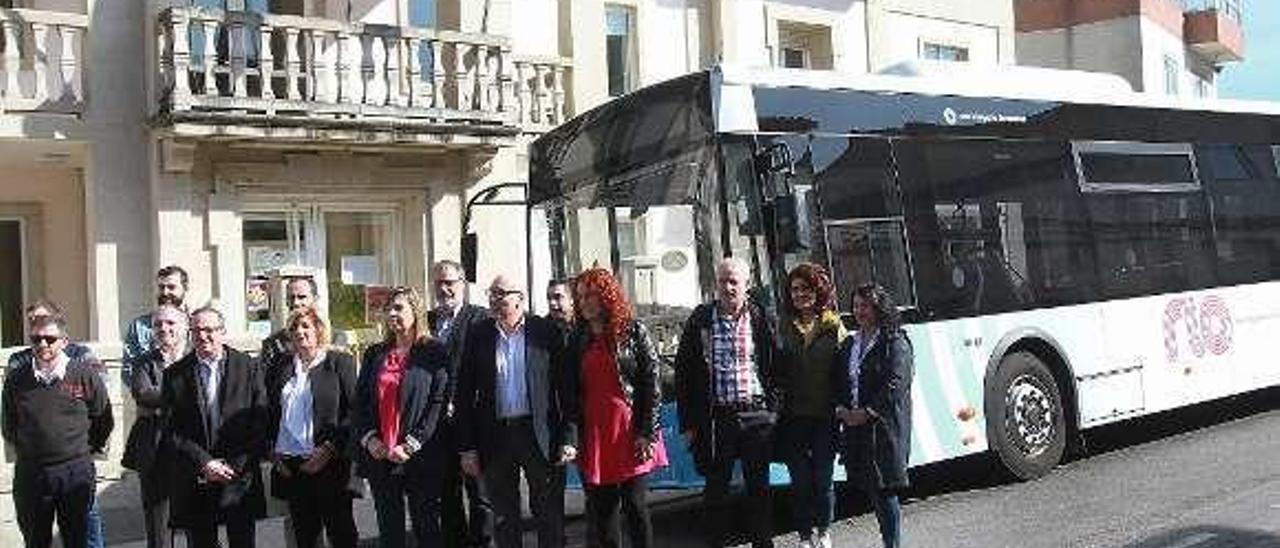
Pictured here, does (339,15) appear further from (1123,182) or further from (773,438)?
(773,438)

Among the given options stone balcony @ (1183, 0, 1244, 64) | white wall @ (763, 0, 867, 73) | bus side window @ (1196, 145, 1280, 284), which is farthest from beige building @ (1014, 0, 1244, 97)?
bus side window @ (1196, 145, 1280, 284)

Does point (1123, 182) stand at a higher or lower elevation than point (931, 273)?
higher

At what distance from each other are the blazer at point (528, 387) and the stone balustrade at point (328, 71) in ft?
23.2

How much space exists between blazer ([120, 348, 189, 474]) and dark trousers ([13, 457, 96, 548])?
287 mm

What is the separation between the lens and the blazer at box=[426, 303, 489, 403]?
7328 millimetres

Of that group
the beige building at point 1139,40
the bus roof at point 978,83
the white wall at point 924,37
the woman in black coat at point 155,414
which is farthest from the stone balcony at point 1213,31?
the woman in black coat at point 155,414

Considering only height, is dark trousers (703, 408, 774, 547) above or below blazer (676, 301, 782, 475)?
below

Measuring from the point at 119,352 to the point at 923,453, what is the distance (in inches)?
277

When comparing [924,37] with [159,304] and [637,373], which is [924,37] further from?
[159,304]

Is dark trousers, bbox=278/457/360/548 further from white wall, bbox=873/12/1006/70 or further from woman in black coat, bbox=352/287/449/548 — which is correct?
white wall, bbox=873/12/1006/70

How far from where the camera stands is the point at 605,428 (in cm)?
696

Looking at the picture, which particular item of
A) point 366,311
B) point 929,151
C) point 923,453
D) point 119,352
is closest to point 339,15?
point 366,311

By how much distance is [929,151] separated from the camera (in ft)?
32.3

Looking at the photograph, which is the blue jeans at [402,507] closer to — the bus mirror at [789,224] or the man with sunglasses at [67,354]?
the man with sunglasses at [67,354]
